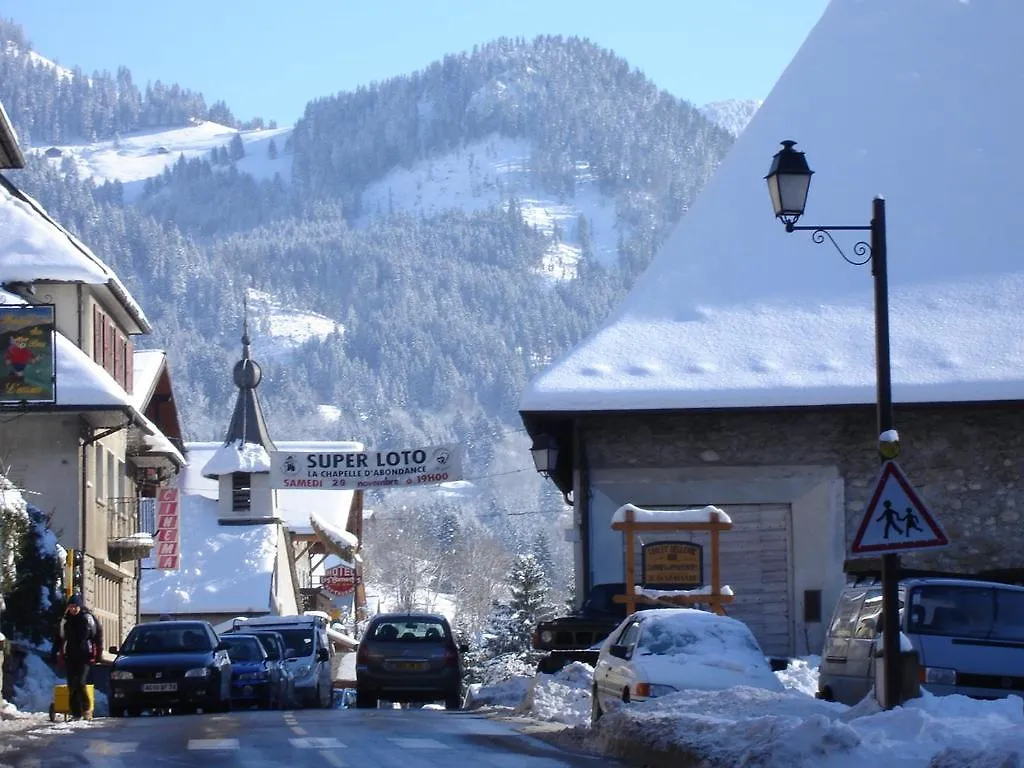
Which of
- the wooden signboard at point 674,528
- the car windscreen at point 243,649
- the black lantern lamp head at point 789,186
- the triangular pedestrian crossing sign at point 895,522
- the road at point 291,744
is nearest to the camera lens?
the triangular pedestrian crossing sign at point 895,522

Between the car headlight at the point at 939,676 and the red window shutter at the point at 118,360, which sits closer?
the car headlight at the point at 939,676

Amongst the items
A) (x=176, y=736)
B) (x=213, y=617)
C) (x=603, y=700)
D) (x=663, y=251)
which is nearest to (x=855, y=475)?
(x=663, y=251)

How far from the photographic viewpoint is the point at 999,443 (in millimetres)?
25656

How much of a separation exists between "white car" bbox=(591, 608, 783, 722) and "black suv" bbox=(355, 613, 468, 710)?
1067 cm

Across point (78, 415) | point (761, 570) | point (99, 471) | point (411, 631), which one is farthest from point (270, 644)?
point (99, 471)

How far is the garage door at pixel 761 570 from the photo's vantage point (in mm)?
26609

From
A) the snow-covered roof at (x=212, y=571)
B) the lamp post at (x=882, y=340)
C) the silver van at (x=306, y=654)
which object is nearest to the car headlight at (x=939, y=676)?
the lamp post at (x=882, y=340)

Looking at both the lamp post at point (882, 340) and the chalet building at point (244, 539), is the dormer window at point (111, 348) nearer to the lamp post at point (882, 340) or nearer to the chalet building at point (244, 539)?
the chalet building at point (244, 539)

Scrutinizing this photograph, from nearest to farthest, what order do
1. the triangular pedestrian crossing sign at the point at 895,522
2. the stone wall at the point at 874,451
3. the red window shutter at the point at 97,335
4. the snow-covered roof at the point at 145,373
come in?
the triangular pedestrian crossing sign at the point at 895,522 → the stone wall at the point at 874,451 → the red window shutter at the point at 97,335 → the snow-covered roof at the point at 145,373

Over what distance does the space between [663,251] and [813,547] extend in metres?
5.36

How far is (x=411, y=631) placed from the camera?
30828mm

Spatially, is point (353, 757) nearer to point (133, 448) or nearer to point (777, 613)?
point (777, 613)

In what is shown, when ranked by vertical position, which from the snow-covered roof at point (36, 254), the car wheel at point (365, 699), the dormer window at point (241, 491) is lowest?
the car wheel at point (365, 699)

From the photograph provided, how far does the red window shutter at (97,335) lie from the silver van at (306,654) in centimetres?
911
